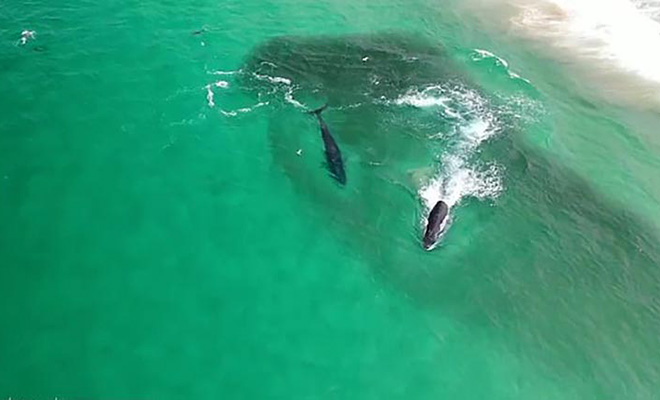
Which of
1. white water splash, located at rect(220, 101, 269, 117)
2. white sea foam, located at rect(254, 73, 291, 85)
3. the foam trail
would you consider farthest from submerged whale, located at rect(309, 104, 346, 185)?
the foam trail

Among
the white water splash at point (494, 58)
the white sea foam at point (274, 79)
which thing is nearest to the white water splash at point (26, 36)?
the white sea foam at point (274, 79)

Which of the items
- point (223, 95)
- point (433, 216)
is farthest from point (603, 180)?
point (223, 95)

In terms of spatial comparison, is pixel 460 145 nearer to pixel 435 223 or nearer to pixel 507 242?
pixel 435 223

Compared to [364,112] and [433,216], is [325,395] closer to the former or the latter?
[433,216]

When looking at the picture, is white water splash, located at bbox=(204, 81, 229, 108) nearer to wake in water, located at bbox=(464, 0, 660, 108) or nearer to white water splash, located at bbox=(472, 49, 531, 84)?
white water splash, located at bbox=(472, 49, 531, 84)

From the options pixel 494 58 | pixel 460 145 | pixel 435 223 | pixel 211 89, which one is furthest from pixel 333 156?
Result: pixel 494 58

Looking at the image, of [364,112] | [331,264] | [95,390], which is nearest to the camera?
[95,390]
